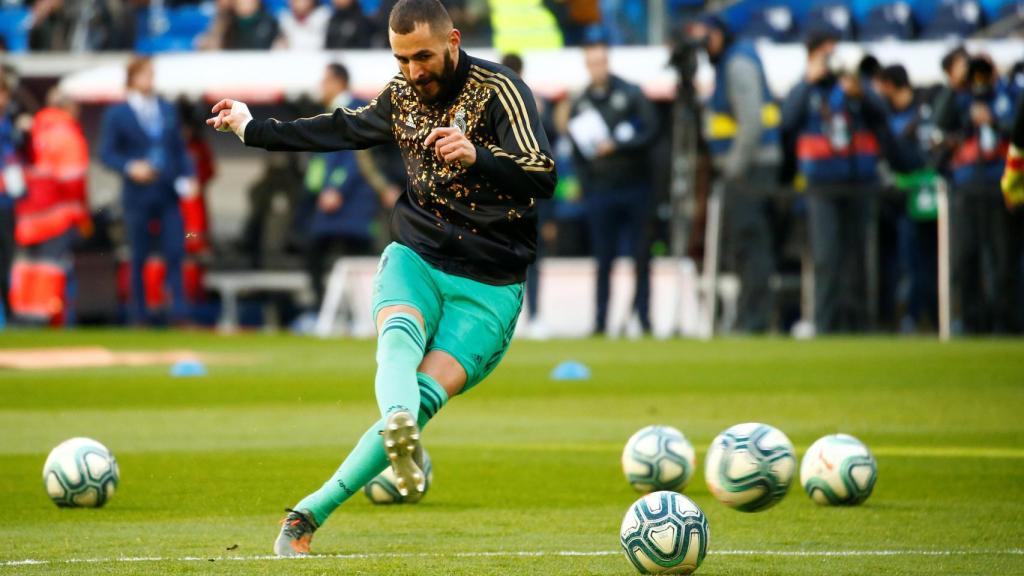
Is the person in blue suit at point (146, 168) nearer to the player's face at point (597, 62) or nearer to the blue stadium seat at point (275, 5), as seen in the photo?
the player's face at point (597, 62)

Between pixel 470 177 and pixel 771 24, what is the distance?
21.2m

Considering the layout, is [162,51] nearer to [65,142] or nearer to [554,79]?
[65,142]

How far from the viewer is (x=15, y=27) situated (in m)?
30.7

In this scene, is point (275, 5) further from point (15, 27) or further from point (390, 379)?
point (390, 379)

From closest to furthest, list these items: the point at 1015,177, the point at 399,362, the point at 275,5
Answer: the point at 399,362 → the point at 1015,177 → the point at 275,5

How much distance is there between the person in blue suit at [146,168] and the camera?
23109 mm

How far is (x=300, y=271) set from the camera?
25.8 m

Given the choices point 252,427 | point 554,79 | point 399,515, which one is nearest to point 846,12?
point 554,79

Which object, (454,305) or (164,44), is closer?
(454,305)

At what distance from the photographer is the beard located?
7.38 meters

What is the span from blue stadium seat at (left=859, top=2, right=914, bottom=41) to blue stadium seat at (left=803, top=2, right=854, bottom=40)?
0.66ft

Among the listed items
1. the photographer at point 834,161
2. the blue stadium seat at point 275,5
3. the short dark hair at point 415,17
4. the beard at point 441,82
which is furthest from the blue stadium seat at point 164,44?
the short dark hair at point 415,17

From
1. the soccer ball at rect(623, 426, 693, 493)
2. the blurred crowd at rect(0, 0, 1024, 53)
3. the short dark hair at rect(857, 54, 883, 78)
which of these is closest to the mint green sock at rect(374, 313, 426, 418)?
the soccer ball at rect(623, 426, 693, 493)

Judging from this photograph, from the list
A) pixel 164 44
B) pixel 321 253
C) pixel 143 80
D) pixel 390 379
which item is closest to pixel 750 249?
pixel 321 253
